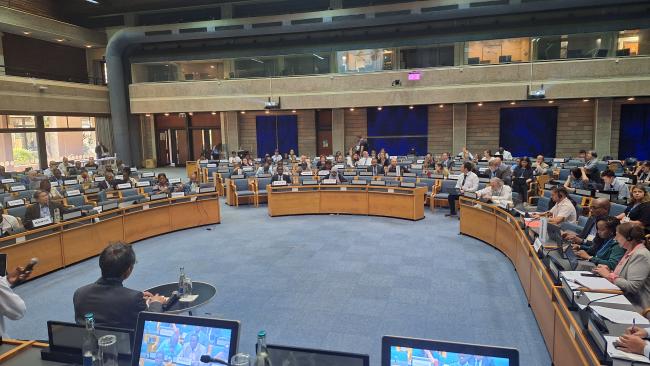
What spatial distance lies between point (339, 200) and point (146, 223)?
4705mm

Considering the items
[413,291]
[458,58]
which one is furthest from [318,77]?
[413,291]

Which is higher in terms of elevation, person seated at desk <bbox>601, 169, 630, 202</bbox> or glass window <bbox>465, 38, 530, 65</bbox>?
glass window <bbox>465, 38, 530, 65</bbox>

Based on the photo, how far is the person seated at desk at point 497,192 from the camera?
8344 mm

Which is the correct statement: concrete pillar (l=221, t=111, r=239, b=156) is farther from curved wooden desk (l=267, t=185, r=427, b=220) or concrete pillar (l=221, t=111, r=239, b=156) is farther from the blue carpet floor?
the blue carpet floor

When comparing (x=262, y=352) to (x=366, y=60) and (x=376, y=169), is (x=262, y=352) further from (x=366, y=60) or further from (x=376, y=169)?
(x=366, y=60)

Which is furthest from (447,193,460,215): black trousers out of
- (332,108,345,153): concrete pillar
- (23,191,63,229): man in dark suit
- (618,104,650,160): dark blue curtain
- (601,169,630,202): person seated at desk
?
(618,104,650,160): dark blue curtain

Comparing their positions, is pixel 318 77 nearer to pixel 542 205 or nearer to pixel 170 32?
pixel 170 32

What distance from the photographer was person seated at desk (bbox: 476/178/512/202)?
8344mm

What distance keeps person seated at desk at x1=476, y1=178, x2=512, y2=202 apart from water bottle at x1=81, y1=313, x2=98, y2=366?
747cm

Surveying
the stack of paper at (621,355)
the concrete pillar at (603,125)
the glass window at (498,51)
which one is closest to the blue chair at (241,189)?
the glass window at (498,51)

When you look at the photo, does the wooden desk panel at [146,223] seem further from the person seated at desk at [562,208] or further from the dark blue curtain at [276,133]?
the dark blue curtain at [276,133]

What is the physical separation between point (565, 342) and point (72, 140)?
71.7ft

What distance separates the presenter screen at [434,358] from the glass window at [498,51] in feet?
54.8

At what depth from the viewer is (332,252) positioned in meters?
8.01
